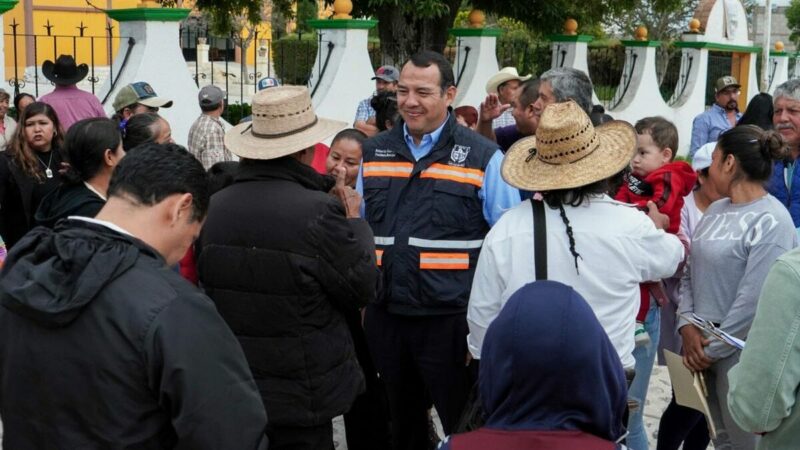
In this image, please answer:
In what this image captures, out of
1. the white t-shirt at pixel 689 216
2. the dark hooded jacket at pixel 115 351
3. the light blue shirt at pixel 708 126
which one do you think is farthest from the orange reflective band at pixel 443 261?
the light blue shirt at pixel 708 126

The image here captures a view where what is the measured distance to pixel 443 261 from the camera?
414cm

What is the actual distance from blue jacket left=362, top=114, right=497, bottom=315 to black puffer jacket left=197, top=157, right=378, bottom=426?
69cm

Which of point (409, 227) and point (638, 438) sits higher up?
point (409, 227)

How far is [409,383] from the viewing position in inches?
174

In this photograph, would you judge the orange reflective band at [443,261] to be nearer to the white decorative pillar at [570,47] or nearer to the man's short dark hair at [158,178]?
the man's short dark hair at [158,178]

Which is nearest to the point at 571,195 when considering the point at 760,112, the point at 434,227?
the point at 434,227

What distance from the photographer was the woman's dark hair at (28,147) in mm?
5996

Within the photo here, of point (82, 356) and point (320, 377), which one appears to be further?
point (320, 377)

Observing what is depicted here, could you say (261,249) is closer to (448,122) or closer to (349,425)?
(448,122)

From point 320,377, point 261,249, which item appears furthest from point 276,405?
point 261,249

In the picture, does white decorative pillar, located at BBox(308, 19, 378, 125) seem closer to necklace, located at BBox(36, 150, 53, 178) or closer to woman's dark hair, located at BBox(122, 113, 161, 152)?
necklace, located at BBox(36, 150, 53, 178)

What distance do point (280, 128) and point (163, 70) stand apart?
22.7 ft

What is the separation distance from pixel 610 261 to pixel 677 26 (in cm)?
3870

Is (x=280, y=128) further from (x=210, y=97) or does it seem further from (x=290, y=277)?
(x=210, y=97)
